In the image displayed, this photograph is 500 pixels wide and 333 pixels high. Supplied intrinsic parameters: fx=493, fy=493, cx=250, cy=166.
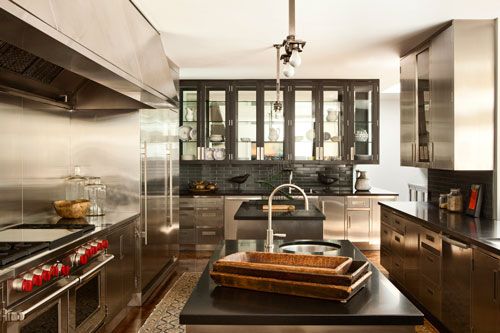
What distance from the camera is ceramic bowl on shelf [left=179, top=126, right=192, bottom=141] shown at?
309 inches

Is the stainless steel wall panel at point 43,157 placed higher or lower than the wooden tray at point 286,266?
higher

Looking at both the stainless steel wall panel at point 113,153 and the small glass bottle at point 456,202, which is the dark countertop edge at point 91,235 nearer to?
the stainless steel wall panel at point 113,153

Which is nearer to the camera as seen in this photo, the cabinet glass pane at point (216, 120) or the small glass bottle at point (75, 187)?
the small glass bottle at point (75, 187)

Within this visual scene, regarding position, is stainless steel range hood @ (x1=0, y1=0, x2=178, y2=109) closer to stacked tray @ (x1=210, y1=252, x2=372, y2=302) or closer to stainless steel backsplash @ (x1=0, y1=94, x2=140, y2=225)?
stainless steel backsplash @ (x1=0, y1=94, x2=140, y2=225)

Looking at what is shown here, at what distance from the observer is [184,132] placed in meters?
Result: 7.86

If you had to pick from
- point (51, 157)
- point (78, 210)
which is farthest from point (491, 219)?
point (51, 157)

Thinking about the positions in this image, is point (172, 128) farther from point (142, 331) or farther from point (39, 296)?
point (39, 296)

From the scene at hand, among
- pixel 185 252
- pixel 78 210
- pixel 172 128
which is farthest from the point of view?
pixel 185 252

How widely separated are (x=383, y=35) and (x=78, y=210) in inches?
134

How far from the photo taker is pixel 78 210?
4.05 metres

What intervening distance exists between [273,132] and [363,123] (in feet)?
4.76

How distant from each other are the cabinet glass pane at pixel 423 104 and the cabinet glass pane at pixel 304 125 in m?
2.60

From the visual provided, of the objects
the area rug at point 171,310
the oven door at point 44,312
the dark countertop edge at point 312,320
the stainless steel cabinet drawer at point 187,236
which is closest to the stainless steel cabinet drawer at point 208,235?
the stainless steel cabinet drawer at point 187,236

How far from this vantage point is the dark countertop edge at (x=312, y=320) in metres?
1.80
